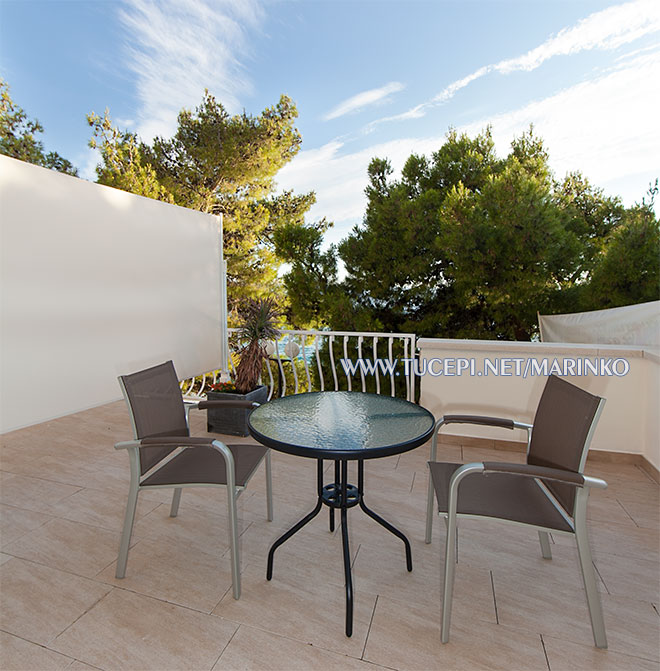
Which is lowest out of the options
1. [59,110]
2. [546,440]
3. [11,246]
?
[546,440]

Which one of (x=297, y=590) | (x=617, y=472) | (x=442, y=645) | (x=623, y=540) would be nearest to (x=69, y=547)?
(x=297, y=590)

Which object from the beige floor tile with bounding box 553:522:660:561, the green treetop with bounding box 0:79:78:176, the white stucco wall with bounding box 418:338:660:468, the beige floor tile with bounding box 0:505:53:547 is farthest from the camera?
the green treetop with bounding box 0:79:78:176

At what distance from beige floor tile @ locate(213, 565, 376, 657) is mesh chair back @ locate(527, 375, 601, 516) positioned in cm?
94

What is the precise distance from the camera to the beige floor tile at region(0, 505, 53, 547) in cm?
218

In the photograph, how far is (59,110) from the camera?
10.0 metres

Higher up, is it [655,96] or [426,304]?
[655,96]

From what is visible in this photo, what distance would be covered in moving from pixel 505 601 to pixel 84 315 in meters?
3.47

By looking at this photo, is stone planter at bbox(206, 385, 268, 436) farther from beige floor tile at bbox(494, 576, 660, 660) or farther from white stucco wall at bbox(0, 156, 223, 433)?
beige floor tile at bbox(494, 576, 660, 660)

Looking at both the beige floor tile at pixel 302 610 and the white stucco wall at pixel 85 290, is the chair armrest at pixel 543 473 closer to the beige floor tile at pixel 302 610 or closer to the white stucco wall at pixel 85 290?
the beige floor tile at pixel 302 610

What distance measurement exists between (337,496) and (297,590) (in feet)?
1.47

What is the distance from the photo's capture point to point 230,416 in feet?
12.3

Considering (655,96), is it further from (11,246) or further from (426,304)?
(11,246)

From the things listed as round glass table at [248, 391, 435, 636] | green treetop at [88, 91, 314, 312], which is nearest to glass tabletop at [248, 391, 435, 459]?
round glass table at [248, 391, 435, 636]

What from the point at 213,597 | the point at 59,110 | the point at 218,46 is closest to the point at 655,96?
the point at 213,597
